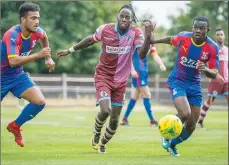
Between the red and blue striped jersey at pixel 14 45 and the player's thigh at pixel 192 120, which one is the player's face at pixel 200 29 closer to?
the player's thigh at pixel 192 120

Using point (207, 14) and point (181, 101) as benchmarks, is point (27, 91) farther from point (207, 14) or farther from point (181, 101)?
point (207, 14)

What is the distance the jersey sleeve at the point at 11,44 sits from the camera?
37.1ft

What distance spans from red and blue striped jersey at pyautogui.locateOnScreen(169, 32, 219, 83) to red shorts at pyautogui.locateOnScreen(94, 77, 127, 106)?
0.99 metres

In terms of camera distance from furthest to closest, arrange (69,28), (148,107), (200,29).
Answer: (69,28)
(148,107)
(200,29)

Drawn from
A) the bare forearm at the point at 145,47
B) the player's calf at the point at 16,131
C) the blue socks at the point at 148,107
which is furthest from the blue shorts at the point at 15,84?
the blue socks at the point at 148,107

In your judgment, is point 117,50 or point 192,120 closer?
point 192,120

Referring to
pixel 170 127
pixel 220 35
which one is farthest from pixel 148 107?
pixel 170 127

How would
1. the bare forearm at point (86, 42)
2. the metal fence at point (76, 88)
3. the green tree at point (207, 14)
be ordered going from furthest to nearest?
the green tree at point (207, 14) → the metal fence at point (76, 88) → the bare forearm at point (86, 42)

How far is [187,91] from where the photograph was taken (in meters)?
11.9

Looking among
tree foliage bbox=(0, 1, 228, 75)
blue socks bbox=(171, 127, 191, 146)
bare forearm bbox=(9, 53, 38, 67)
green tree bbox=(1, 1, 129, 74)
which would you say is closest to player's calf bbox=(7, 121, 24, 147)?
bare forearm bbox=(9, 53, 38, 67)

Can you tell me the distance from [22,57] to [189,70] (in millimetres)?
2937

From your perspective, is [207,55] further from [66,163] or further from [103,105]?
[66,163]

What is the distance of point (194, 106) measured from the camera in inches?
474

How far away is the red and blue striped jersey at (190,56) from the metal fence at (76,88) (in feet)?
91.0
